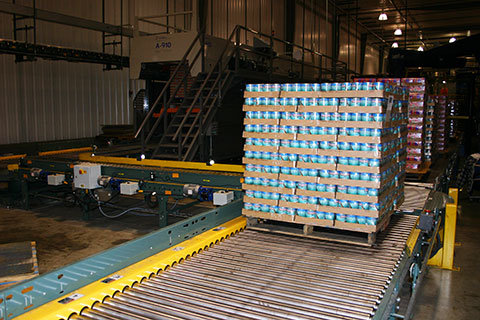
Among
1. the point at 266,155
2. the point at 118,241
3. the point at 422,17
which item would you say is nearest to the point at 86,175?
the point at 118,241

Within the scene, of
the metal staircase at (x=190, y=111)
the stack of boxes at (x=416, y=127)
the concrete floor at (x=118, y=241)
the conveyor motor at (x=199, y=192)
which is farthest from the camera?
the metal staircase at (x=190, y=111)

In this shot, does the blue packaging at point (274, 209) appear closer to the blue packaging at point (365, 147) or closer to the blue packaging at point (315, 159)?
the blue packaging at point (315, 159)

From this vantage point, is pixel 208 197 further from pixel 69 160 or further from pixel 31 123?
pixel 31 123

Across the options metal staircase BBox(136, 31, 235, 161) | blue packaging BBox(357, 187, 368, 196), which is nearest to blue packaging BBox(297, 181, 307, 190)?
blue packaging BBox(357, 187, 368, 196)

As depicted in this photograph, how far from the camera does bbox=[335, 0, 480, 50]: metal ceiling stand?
23.4 meters

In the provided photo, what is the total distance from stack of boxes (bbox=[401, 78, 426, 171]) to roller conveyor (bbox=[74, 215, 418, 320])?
3501 millimetres

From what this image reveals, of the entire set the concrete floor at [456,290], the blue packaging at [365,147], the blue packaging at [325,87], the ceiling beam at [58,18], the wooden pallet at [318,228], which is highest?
the ceiling beam at [58,18]

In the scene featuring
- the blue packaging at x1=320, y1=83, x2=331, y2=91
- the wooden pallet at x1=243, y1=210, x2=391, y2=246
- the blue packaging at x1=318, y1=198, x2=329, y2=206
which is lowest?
the wooden pallet at x1=243, y1=210, x2=391, y2=246

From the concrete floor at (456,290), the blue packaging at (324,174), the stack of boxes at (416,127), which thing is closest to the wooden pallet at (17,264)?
the blue packaging at (324,174)

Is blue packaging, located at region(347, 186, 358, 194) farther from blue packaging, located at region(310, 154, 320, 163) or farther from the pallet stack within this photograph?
the pallet stack

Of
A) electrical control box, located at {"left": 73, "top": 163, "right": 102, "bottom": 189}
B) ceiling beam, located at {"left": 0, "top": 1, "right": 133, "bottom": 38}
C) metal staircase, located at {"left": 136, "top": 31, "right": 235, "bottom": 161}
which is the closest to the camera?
electrical control box, located at {"left": 73, "top": 163, "right": 102, "bottom": 189}

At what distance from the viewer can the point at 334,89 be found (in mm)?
3766

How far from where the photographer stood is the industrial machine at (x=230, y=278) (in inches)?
99.1

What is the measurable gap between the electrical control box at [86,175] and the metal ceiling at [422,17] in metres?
17.4
